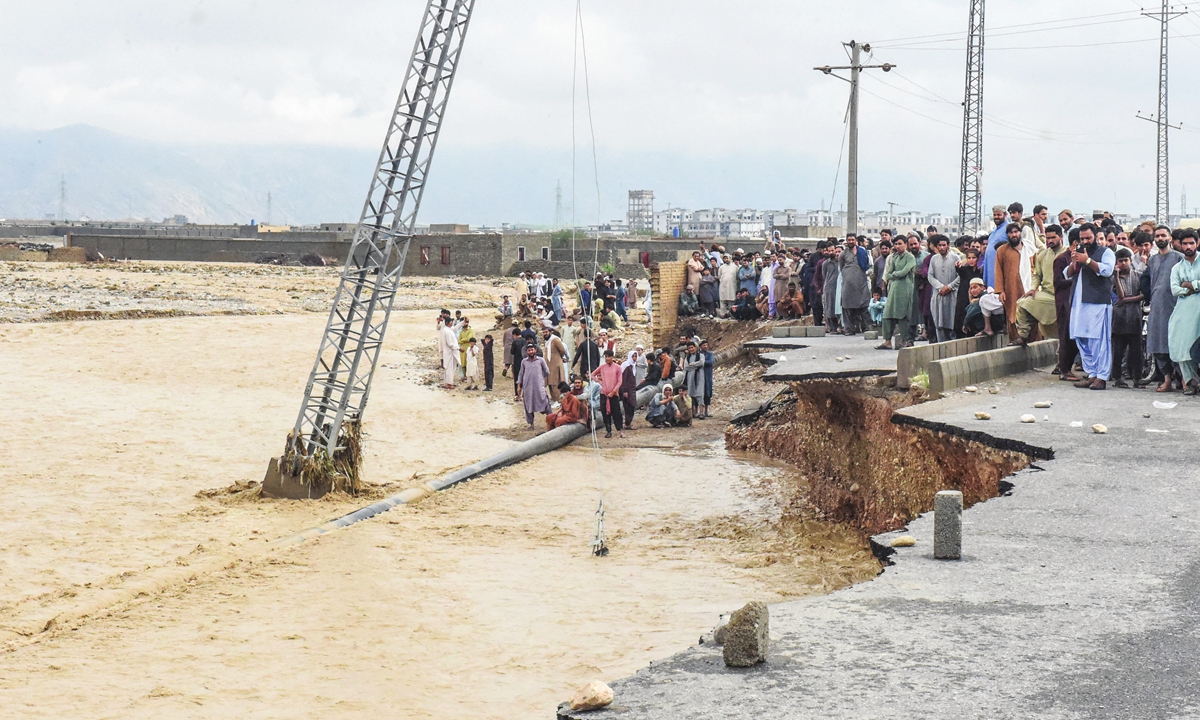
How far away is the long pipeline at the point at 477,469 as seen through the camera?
12625 millimetres

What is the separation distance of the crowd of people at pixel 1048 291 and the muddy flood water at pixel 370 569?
3024 millimetres

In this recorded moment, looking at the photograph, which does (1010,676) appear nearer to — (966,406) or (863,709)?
(863,709)

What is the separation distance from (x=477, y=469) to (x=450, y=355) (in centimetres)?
980

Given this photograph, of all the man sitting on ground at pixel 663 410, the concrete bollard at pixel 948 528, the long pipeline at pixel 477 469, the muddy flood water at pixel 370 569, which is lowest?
the muddy flood water at pixel 370 569

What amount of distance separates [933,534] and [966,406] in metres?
4.15

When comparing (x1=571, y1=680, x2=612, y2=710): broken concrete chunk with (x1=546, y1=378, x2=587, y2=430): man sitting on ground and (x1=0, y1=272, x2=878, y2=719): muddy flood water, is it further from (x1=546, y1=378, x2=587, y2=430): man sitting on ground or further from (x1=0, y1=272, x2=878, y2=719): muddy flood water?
(x1=546, y1=378, x2=587, y2=430): man sitting on ground

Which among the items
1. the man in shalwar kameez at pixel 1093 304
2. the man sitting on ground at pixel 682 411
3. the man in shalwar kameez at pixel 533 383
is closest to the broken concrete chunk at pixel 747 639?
the man in shalwar kameez at pixel 1093 304

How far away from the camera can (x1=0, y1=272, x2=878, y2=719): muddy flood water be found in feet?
26.0

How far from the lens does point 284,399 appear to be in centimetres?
2325

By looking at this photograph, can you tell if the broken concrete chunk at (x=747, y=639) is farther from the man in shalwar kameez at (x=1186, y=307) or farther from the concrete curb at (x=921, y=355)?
the man in shalwar kameez at (x=1186, y=307)

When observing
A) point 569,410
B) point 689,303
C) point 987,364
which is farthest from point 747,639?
point 689,303

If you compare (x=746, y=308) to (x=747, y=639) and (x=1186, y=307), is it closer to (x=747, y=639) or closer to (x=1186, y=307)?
(x=1186, y=307)

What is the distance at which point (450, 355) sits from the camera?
25.0 meters

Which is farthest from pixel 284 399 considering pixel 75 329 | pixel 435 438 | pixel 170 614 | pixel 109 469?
pixel 170 614
